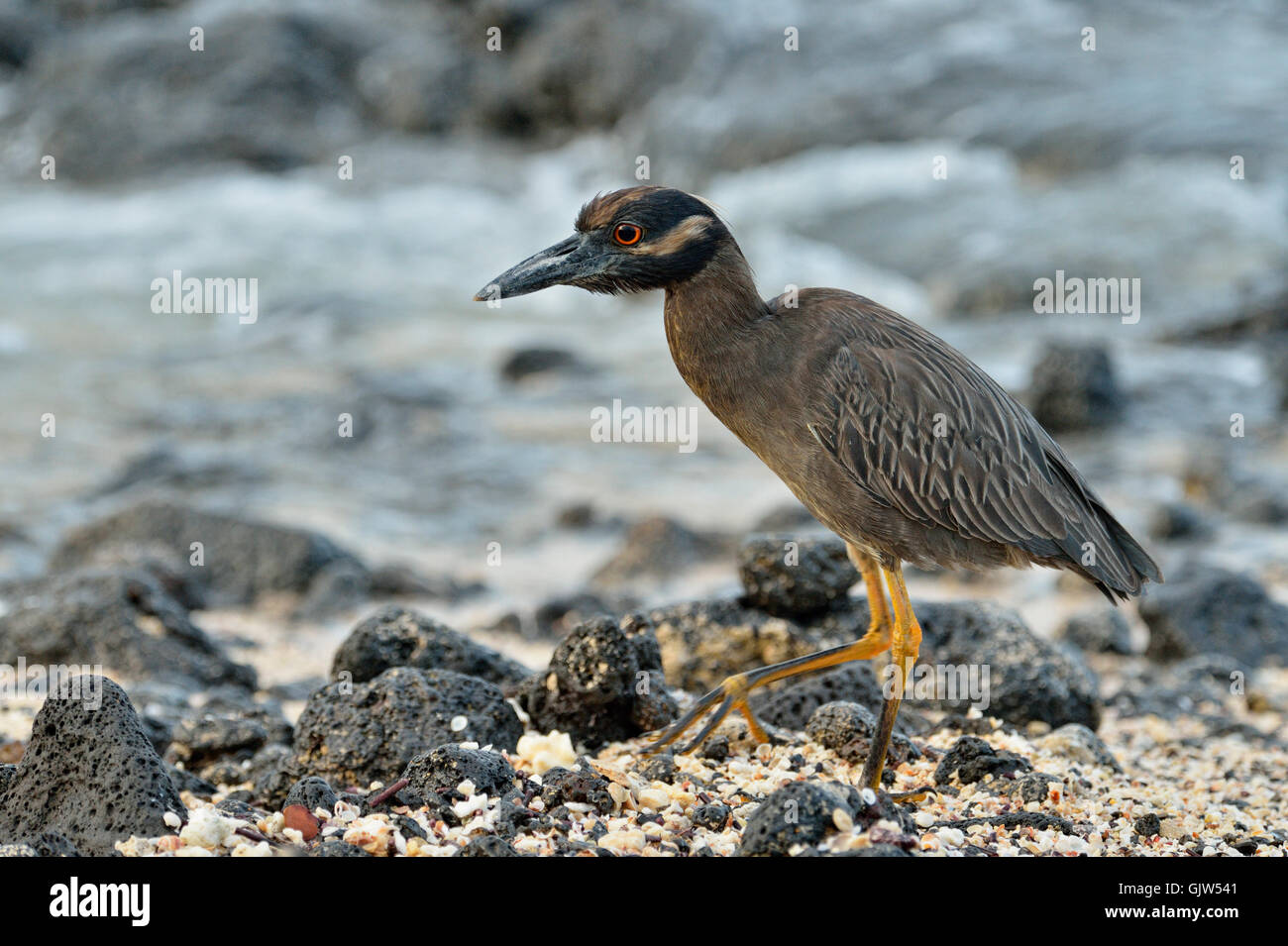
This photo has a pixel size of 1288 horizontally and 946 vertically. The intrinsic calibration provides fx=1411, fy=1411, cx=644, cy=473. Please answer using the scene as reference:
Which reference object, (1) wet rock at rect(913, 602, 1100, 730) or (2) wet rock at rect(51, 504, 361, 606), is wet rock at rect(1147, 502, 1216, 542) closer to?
(1) wet rock at rect(913, 602, 1100, 730)

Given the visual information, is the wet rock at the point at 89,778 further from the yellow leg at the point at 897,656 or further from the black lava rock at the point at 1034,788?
the black lava rock at the point at 1034,788

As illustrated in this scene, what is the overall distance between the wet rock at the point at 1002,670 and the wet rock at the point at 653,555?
155 inches

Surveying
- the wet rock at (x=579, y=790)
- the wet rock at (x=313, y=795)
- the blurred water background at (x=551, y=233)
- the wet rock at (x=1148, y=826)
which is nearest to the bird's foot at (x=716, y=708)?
the wet rock at (x=579, y=790)

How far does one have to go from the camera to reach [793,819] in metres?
3.91

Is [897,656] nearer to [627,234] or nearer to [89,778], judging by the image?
[627,234]

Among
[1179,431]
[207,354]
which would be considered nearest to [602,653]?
[1179,431]

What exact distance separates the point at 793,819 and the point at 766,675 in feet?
4.99

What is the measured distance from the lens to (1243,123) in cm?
2352

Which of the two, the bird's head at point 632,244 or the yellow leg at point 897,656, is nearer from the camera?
the yellow leg at point 897,656

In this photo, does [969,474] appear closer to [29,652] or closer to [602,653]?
[602,653]

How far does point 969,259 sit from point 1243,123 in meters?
6.48

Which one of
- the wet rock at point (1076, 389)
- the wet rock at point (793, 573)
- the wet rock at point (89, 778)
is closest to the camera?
the wet rock at point (89, 778)

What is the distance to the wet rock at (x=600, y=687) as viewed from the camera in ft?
18.1

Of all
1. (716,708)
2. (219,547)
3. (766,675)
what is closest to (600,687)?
(716,708)
